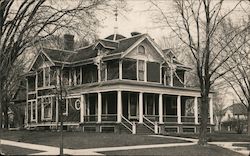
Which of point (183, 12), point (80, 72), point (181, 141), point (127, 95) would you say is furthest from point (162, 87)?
point (183, 12)

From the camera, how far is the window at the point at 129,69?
38625 mm

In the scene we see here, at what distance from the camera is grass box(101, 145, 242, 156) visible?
2133cm

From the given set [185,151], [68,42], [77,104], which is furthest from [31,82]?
[185,151]

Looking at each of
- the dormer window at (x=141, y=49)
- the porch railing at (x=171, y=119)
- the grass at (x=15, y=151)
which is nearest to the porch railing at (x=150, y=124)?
the porch railing at (x=171, y=119)

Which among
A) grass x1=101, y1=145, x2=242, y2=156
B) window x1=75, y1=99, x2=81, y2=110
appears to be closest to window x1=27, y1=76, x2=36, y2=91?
window x1=75, y1=99, x2=81, y2=110

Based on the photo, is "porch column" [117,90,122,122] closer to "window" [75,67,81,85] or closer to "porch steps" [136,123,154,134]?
"porch steps" [136,123,154,134]

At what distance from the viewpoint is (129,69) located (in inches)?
1535

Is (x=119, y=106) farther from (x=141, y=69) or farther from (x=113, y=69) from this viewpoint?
(x=141, y=69)

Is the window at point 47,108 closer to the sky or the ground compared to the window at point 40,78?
closer to the ground

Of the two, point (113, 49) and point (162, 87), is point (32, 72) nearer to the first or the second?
point (113, 49)

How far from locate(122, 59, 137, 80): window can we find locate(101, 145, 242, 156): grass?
1458cm

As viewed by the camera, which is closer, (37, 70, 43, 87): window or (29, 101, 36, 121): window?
(37, 70, 43, 87): window

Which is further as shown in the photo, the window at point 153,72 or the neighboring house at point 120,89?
the window at point 153,72

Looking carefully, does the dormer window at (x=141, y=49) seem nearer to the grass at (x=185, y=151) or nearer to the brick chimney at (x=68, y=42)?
the brick chimney at (x=68, y=42)
